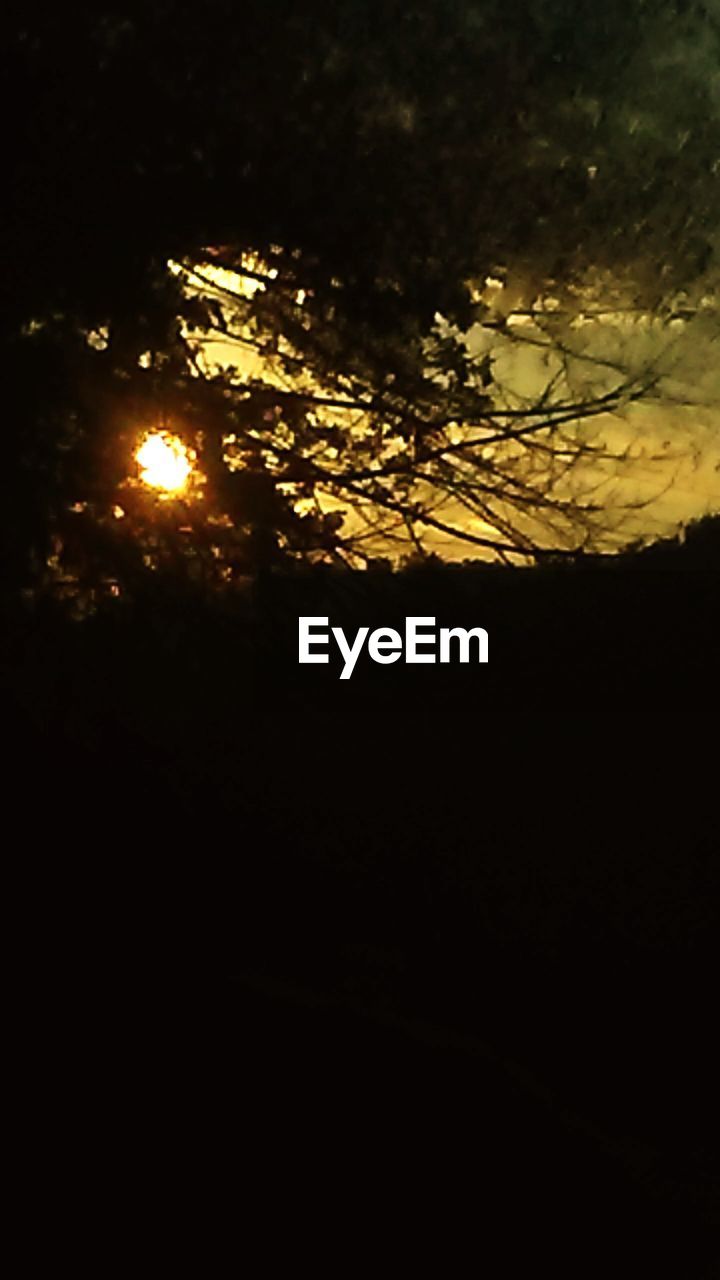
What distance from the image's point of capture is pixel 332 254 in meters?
7.02

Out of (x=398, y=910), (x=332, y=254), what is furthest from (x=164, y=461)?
(x=398, y=910)

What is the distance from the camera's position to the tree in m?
6.68

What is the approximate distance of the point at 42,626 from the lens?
7172mm

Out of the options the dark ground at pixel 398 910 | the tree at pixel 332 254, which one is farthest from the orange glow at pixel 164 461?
the dark ground at pixel 398 910

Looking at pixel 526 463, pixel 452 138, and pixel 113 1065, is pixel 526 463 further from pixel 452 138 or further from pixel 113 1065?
pixel 113 1065

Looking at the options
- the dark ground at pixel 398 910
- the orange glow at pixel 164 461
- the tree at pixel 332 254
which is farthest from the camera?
the orange glow at pixel 164 461

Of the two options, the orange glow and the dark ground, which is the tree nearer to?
the orange glow

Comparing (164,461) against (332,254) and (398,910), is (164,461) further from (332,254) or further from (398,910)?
(398,910)

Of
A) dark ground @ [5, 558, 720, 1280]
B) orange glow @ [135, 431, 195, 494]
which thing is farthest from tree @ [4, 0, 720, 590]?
dark ground @ [5, 558, 720, 1280]

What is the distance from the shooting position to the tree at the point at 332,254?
6.68 metres

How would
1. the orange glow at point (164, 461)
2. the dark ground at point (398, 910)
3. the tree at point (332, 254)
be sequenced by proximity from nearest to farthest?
1. the dark ground at point (398, 910)
2. the tree at point (332, 254)
3. the orange glow at point (164, 461)

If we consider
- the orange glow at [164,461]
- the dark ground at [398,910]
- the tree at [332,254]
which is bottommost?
the dark ground at [398,910]

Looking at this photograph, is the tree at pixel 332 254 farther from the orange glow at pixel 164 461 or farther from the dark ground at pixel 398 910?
the dark ground at pixel 398 910

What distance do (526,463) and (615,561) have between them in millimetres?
822
